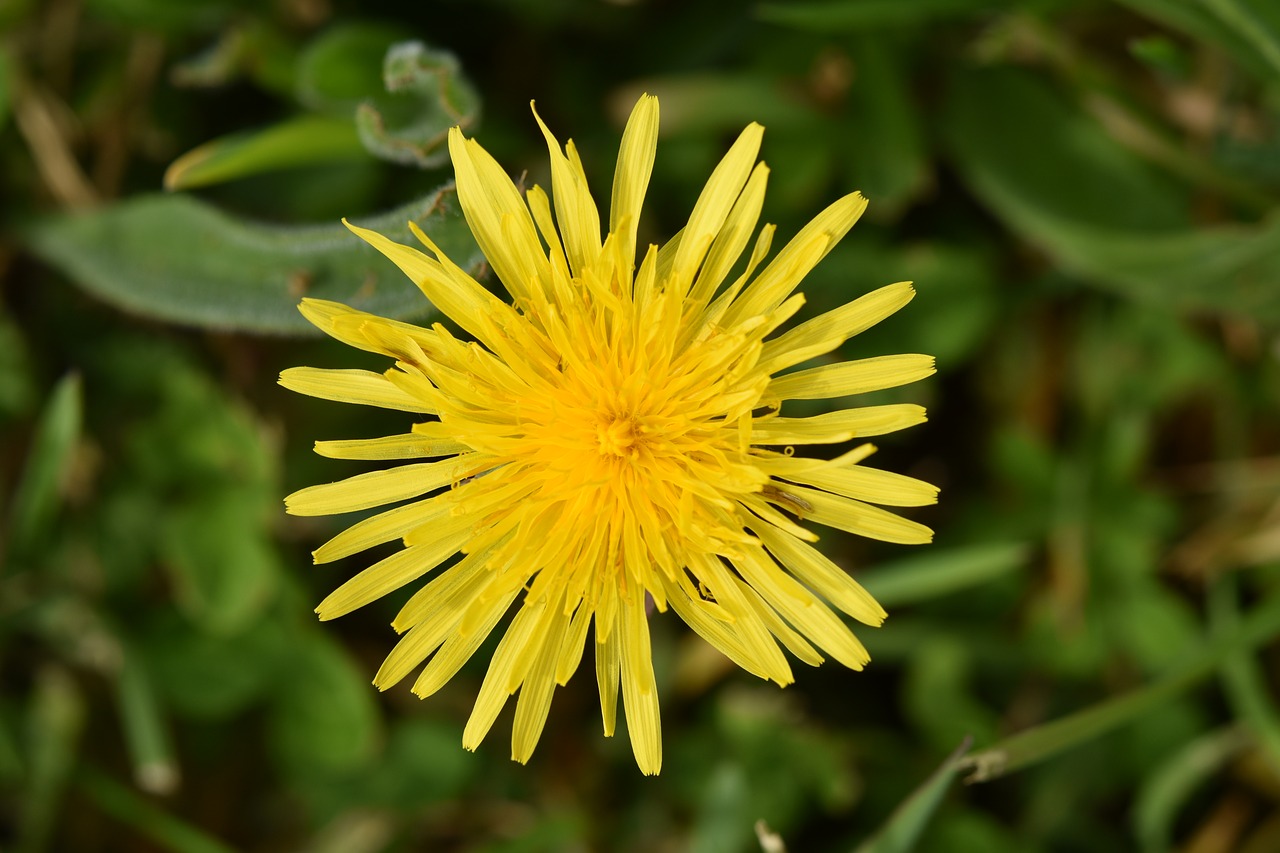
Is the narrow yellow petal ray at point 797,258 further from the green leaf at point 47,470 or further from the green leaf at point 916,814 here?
the green leaf at point 47,470

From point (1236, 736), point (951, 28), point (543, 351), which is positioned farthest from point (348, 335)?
point (1236, 736)

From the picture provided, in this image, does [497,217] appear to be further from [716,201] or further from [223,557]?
[223,557]

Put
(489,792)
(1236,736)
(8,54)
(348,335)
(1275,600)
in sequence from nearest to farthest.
Result: (348,335), (1275,600), (8,54), (1236,736), (489,792)

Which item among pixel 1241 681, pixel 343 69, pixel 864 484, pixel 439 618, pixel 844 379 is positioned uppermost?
pixel 343 69

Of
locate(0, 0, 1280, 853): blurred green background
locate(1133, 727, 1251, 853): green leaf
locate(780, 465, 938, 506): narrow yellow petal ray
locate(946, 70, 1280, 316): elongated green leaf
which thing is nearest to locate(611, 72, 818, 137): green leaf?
locate(0, 0, 1280, 853): blurred green background

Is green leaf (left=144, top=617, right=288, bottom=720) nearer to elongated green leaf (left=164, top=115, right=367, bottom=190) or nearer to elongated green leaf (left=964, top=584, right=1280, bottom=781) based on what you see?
elongated green leaf (left=164, top=115, right=367, bottom=190)

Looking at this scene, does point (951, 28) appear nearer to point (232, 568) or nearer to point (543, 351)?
point (543, 351)

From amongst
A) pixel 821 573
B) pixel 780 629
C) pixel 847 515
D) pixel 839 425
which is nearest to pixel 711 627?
pixel 780 629
